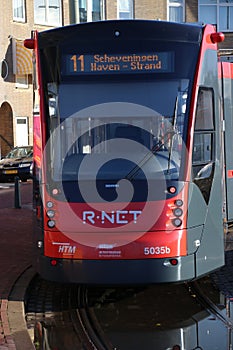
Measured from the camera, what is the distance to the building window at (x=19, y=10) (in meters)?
30.6

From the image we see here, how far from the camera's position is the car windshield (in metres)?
26.0

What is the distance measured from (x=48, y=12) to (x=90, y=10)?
7.75 feet

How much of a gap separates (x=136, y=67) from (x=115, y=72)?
10.1 inches

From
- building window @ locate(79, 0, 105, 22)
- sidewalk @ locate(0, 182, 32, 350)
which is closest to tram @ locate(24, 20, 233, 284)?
sidewalk @ locate(0, 182, 32, 350)

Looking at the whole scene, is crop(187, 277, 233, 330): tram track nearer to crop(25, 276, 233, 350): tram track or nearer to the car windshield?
crop(25, 276, 233, 350): tram track

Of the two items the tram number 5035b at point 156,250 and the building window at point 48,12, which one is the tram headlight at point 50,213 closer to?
the tram number 5035b at point 156,250

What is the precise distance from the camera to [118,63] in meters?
7.10

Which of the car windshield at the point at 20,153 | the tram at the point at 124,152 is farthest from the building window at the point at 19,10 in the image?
the tram at the point at 124,152

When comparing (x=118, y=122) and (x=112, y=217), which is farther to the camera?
(x=118, y=122)

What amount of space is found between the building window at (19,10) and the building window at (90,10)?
317 centimetres

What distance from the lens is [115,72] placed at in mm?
7074

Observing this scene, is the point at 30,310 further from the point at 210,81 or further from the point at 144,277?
the point at 210,81

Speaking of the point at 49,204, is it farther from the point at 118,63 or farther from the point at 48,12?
the point at 48,12

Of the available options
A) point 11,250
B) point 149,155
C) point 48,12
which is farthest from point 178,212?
point 48,12
